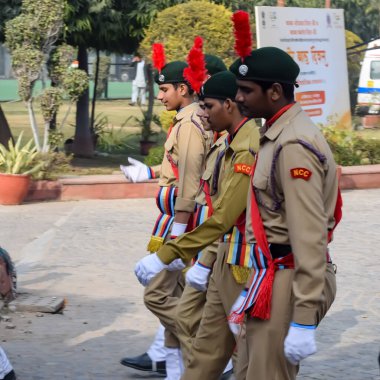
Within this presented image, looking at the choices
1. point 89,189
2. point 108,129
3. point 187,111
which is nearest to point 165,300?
point 187,111

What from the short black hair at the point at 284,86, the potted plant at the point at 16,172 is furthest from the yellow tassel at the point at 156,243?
the potted plant at the point at 16,172

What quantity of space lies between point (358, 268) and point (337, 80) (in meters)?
8.75

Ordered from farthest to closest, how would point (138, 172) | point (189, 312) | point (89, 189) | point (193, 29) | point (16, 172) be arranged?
point (193, 29) < point (89, 189) < point (16, 172) < point (138, 172) < point (189, 312)

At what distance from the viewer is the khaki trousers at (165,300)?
233 inches

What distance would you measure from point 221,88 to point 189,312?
47.6 inches

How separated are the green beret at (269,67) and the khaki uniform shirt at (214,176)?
903mm

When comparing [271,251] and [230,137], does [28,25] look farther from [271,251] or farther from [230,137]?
[271,251]

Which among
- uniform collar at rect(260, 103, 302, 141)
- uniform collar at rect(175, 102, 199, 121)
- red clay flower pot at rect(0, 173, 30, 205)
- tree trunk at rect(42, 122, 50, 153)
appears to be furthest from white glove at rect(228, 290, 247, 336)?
tree trunk at rect(42, 122, 50, 153)

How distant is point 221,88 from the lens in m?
4.93

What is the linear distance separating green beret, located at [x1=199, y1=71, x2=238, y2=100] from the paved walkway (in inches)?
81.4

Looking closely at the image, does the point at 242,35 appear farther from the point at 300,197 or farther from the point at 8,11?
the point at 8,11

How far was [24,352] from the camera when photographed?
269 inches

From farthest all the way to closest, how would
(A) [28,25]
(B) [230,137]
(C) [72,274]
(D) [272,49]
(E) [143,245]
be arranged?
(A) [28,25] < (E) [143,245] < (C) [72,274] < (B) [230,137] < (D) [272,49]

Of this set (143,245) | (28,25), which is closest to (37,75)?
(28,25)
